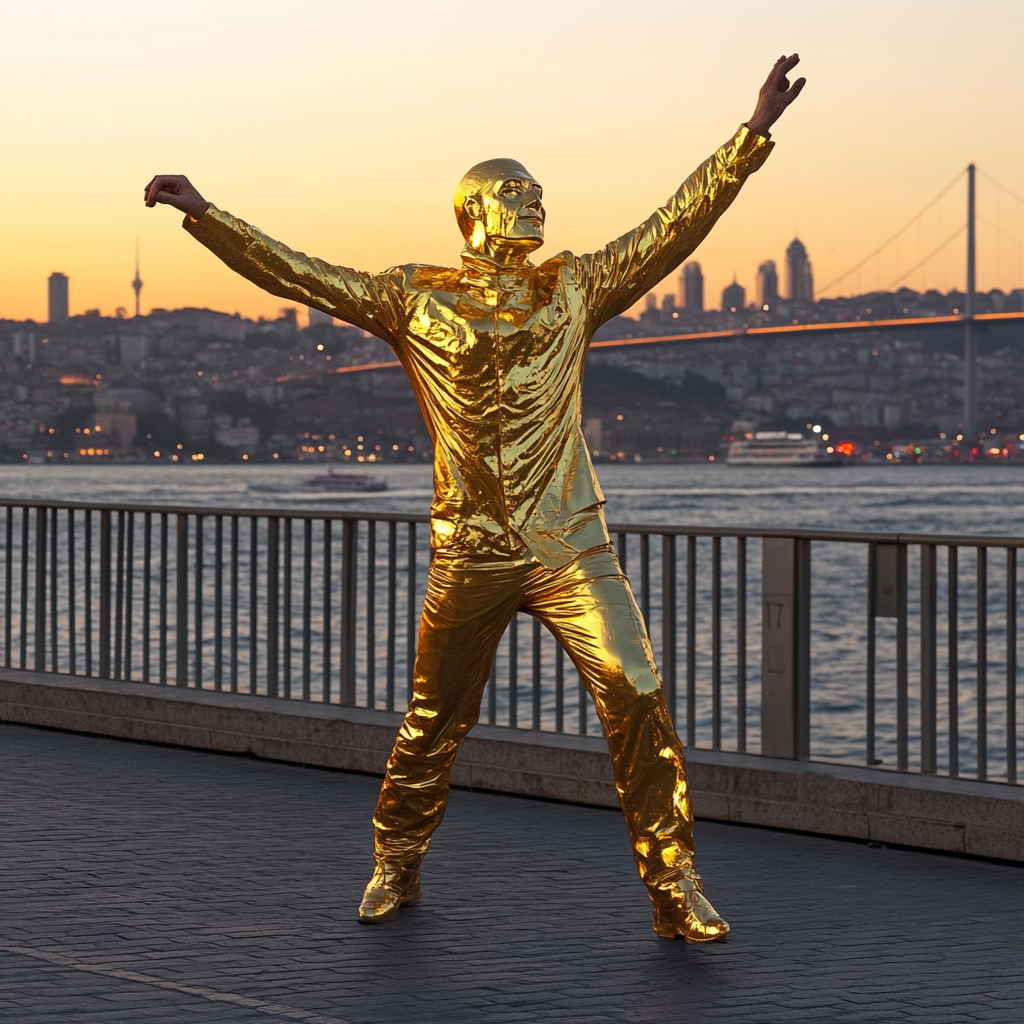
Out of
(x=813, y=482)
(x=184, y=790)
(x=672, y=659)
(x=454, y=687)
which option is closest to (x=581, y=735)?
(x=672, y=659)

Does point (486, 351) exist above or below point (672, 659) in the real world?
above

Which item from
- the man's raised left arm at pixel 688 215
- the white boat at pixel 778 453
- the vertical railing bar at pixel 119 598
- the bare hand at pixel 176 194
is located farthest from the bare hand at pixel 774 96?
the white boat at pixel 778 453

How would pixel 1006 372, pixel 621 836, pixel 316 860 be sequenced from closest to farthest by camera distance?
1. pixel 316 860
2. pixel 621 836
3. pixel 1006 372

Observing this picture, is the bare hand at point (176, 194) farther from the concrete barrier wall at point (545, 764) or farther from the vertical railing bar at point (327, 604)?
the vertical railing bar at point (327, 604)

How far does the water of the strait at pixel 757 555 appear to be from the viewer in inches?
1035

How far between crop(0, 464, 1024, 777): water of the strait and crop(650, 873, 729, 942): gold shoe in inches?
154

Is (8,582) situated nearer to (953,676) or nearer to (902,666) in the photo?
(902,666)

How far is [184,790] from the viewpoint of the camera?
809cm

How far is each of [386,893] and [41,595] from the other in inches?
217

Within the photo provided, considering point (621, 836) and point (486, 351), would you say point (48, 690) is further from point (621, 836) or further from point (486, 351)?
point (486, 351)

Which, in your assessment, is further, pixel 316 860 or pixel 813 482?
pixel 813 482

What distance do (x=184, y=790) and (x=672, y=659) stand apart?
2.10 meters

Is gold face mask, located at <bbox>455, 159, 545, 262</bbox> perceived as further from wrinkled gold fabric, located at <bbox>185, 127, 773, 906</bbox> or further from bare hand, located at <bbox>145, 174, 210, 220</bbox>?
bare hand, located at <bbox>145, 174, 210, 220</bbox>

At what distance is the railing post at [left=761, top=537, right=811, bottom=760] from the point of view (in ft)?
25.0
